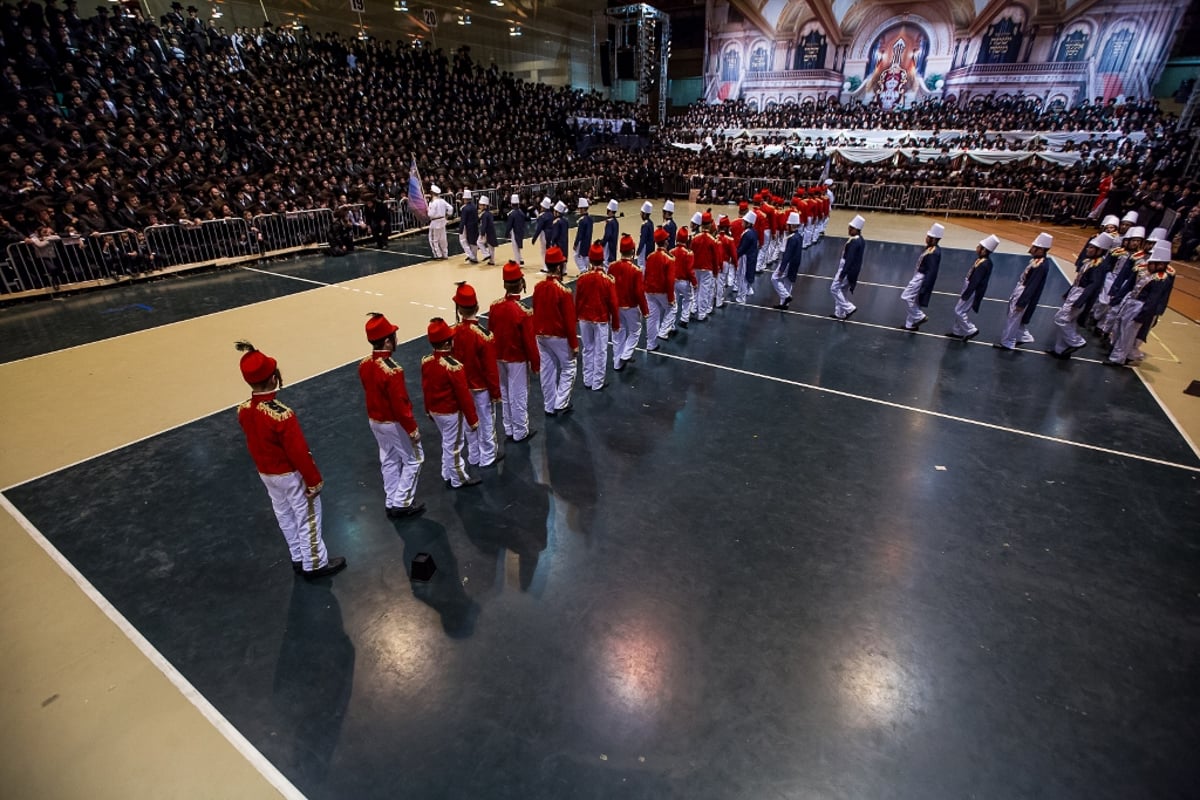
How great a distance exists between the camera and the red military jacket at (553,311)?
6.10 metres

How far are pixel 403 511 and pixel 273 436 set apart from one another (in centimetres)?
152

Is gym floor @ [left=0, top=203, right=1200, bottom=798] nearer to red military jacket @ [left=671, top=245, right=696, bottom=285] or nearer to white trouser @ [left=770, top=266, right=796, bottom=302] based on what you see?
red military jacket @ [left=671, top=245, right=696, bottom=285]

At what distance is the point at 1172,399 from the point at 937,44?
2776 cm

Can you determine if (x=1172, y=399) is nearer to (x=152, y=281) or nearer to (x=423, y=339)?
(x=423, y=339)

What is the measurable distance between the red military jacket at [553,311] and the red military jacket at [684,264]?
3.39m

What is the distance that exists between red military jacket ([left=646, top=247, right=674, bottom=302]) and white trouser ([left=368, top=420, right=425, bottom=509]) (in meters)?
4.91

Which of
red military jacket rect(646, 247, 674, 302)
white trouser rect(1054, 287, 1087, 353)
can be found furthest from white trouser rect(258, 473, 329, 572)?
white trouser rect(1054, 287, 1087, 353)

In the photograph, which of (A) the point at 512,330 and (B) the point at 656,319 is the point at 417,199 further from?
(A) the point at 512,330

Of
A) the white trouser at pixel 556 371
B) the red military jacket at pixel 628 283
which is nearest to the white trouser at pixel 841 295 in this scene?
the red military jacket at pixel 628 283

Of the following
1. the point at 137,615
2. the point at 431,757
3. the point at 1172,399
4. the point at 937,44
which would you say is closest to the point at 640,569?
the point at 431,757

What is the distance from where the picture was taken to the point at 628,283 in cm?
766

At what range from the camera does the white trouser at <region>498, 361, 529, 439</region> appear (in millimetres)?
5902

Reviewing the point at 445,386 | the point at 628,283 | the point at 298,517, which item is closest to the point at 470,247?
the point at 628,283

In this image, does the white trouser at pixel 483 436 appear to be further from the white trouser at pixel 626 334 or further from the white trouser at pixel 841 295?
the white trouser at pixel 841 295
